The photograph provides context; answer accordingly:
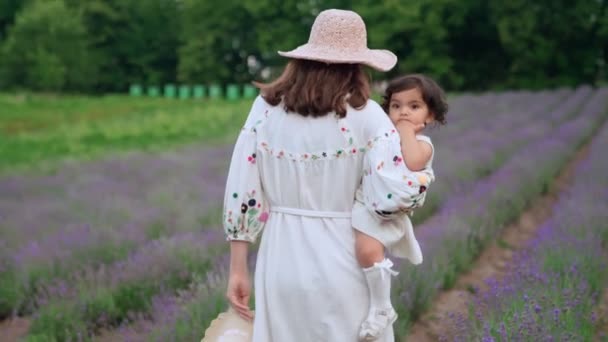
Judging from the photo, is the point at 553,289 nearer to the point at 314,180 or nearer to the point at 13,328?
the point at 314,180

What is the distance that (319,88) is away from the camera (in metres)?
2.32

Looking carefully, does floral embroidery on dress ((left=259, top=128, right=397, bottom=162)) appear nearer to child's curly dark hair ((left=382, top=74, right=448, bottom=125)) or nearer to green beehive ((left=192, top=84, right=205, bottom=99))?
child's curly dark hair ((left=382, top=74, right=448, bottom=125))

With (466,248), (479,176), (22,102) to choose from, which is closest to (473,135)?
(479,176)

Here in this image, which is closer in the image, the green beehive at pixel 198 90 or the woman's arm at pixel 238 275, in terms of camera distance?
the woman's arm at pixel 238 275

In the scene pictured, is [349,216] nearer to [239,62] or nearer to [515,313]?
[515,313]

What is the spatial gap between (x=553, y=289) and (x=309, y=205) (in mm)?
2232

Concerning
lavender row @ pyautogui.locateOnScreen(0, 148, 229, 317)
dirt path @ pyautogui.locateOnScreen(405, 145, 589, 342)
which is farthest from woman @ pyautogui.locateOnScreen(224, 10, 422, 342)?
lavender row @ pyautogui.locateOnScreen(0, 148, 229, 317)

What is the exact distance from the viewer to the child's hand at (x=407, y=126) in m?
2.43

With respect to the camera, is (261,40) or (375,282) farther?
(261,40)

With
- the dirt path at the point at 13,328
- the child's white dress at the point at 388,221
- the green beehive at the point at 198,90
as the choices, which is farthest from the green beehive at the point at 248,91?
the child's white dress at the point at 388,221

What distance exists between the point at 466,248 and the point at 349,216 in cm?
390

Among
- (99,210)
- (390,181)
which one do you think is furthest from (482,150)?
(390,181)

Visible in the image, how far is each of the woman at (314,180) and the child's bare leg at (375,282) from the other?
46 mm

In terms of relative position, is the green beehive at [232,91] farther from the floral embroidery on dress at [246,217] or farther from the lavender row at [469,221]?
the floral embroidery on dress at [246,217]
